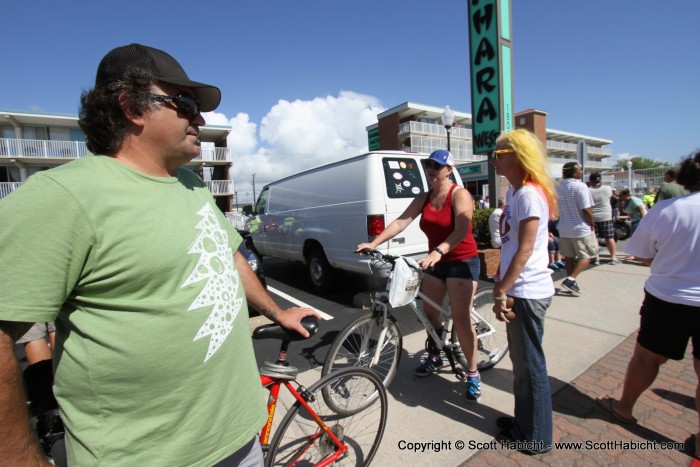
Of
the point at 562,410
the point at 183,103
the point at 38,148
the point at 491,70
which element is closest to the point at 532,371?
the point at 562,410

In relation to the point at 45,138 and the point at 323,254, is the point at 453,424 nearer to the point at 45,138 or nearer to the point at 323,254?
the point at 323,254

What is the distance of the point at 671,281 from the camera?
2223 millimetres

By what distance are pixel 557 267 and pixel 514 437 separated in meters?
6.04

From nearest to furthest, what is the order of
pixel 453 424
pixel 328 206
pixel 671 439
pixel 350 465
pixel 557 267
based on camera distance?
1. pixel 350 465
2. pixel 671 439
3. pixel 453 424
4. pixel 328 206
5. pixel 557 267

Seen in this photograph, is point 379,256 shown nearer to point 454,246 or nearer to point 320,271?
point 454,246

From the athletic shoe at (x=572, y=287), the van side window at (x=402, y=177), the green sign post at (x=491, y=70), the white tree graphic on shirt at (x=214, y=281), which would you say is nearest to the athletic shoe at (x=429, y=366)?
the white tree graphic on shirt at (x=214, y=281)

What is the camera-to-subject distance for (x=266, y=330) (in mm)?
1664

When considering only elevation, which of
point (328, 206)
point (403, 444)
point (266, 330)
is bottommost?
point (403, 444)

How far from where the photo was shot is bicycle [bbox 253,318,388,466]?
5.61 ft

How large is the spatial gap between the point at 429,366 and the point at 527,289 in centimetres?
143

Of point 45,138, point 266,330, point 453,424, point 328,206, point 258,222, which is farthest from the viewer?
point 45,138

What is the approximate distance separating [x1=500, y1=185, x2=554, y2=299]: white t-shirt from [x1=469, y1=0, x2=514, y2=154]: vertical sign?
5912mm

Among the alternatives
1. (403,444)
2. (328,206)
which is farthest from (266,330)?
(328,206)

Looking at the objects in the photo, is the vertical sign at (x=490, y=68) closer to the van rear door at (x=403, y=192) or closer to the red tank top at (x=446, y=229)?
the van rear door at (x=403, y=192)
